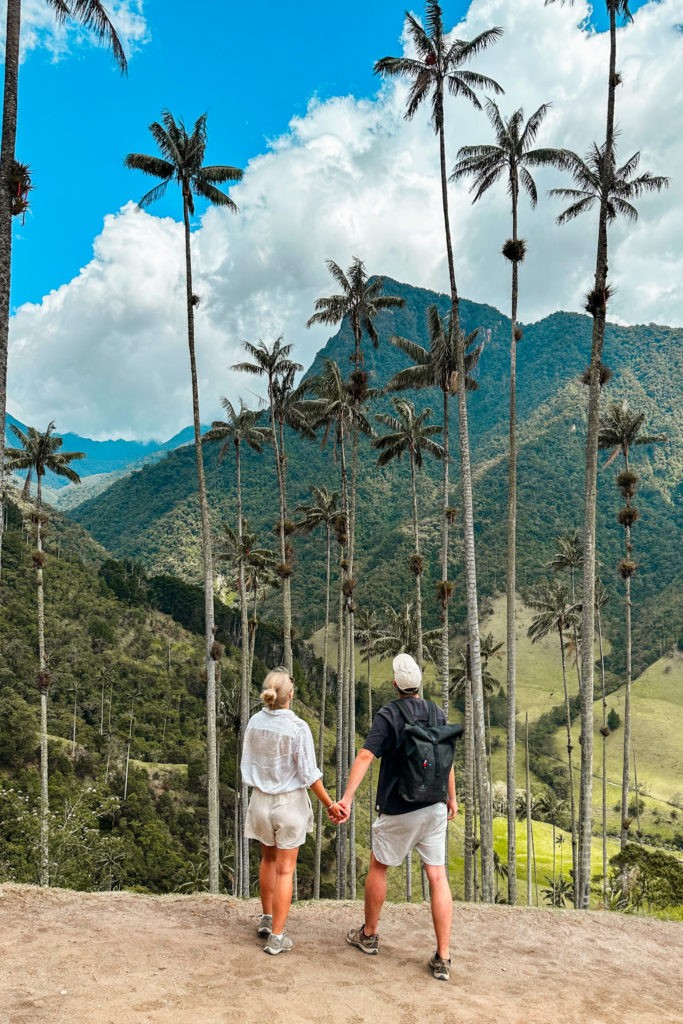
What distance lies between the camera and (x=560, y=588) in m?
41.8

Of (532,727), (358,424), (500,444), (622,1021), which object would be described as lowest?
(532,727)

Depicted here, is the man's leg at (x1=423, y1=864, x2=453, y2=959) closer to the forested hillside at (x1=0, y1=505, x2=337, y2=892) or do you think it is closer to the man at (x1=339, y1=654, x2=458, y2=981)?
the man at (x1=339, y1=654, x2=458, y2=981)

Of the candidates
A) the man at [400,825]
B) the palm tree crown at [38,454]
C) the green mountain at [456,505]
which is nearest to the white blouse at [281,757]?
the man at [400,825]

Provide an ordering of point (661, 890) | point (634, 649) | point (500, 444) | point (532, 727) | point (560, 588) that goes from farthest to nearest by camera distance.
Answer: point (500, 444) → point (634, 649) → point (532, 727) → point (560, 588) → point (661, 890)

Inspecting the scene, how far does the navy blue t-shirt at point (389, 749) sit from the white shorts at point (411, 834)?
0.28 ft

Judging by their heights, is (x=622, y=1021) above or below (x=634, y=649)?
above

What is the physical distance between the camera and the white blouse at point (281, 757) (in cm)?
568

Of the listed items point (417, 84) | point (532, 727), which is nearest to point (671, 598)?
point (532, 727)

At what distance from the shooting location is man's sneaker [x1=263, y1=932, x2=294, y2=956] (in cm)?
550

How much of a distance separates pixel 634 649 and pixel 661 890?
344 ft

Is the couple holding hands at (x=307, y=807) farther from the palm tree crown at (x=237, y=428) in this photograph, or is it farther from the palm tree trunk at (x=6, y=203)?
the palm tree crown at (x=237, y=428)

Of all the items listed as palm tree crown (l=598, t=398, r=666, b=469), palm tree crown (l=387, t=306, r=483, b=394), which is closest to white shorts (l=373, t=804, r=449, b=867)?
palm tree crown (l=387, t=306, r=483, b=394)

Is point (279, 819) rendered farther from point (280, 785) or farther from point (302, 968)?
point (302, 968)

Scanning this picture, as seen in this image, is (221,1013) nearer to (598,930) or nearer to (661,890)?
(598,930)
